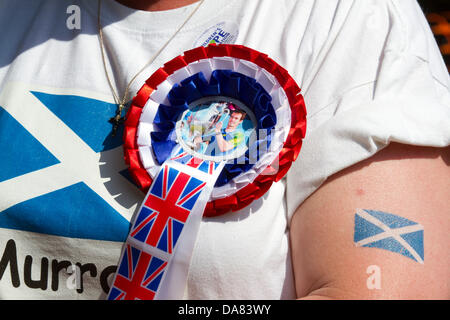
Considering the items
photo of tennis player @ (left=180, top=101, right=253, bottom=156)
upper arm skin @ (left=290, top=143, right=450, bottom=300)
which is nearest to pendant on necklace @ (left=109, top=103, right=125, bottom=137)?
photo of tennis player @ (left=180, top=101, right=253, bottom=156)

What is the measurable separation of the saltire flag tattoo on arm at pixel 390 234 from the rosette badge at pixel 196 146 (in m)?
0.16

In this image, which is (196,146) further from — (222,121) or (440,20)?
(440,20)

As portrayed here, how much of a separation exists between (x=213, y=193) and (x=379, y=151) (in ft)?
0.95

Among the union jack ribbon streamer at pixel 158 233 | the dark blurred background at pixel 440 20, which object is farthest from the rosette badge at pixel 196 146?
the dark blurred background at pixel 440 20

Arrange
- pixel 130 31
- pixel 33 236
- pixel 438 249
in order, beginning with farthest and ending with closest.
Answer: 1. pixel 130 31
2. pixel 33 236
3. pixel 438 249

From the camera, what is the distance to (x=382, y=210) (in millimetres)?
754

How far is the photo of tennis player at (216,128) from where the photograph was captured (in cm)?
85

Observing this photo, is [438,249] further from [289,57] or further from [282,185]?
[289,57]

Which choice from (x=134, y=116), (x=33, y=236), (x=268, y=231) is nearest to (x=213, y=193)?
(x=268, y=231)

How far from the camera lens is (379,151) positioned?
78 centimetres

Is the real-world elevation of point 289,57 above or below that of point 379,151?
above

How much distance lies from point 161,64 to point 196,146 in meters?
0.21

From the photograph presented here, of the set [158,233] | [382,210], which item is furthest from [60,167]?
[382,210]

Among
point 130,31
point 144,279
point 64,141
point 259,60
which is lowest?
point 144,279
